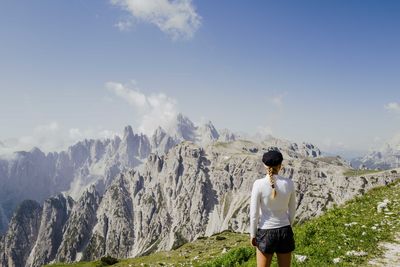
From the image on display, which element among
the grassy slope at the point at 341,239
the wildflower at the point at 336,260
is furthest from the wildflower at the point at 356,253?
the wildflower at the point at 336,260

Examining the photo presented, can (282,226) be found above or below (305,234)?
above

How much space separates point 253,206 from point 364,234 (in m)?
10.9

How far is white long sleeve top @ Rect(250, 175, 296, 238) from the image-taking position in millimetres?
10516

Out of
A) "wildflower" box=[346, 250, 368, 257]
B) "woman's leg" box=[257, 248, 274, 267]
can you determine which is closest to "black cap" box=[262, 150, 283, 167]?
"woman's leg" box=[257, 248, 274, 267]

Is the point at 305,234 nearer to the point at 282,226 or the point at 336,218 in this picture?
the point at 336,218

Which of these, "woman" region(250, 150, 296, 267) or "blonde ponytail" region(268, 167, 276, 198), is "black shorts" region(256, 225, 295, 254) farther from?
"blonde ponytail" region(268, 167, 276, 198)

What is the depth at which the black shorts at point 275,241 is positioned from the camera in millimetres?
10430

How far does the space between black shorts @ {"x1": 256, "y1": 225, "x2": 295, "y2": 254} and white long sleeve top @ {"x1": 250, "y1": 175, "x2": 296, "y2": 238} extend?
148 millimetres

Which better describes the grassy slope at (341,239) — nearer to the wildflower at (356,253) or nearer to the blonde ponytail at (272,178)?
the wildflower at (356,253)

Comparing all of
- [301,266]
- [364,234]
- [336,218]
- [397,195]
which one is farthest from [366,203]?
[301,266]

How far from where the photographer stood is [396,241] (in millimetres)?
17969

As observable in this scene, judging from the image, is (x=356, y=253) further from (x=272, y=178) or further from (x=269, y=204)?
(x=272, y=178)

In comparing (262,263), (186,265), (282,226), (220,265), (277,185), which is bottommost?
(186,265)

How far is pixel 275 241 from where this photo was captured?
10422 millimetres
